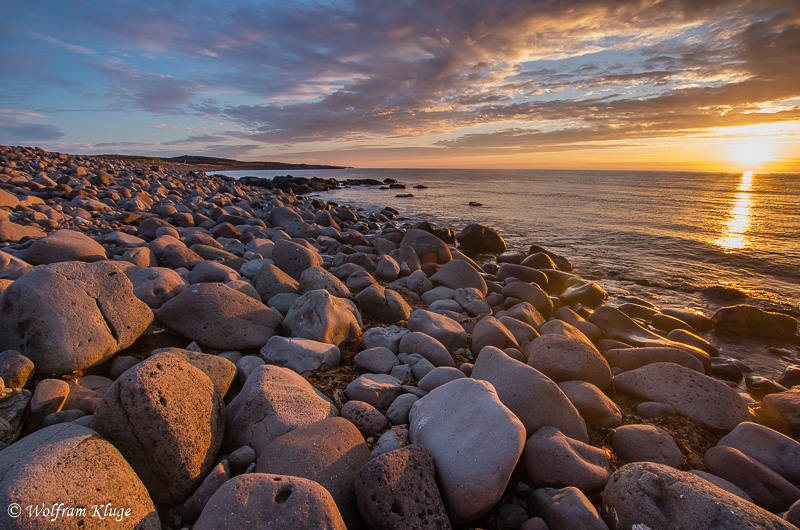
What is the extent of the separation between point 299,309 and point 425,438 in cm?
242

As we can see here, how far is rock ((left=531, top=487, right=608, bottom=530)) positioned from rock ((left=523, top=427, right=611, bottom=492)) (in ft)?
0.49

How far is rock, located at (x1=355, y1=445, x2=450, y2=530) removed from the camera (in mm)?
2107

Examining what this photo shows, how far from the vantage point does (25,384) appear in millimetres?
2871

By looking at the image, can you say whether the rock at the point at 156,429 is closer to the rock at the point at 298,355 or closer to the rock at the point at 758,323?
the rock at the point at 298,355

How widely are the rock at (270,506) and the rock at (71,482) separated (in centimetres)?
50

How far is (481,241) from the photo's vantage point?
14289mm

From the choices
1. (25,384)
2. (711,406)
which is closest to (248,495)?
(25,384)

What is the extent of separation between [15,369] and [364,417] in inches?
109

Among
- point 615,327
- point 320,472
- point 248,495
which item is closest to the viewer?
point 248,495

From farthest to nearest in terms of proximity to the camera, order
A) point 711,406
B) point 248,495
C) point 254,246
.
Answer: point 254,246 → point 711,406 → point 248,495

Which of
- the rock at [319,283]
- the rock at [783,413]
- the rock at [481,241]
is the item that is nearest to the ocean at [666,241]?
the rock at [481,241]

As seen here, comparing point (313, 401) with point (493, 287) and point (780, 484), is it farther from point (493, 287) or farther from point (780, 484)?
point (493, 287)

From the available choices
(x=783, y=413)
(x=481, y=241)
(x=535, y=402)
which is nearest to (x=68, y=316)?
(x=535, y=402)

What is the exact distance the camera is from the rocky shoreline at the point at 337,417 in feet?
6.75
